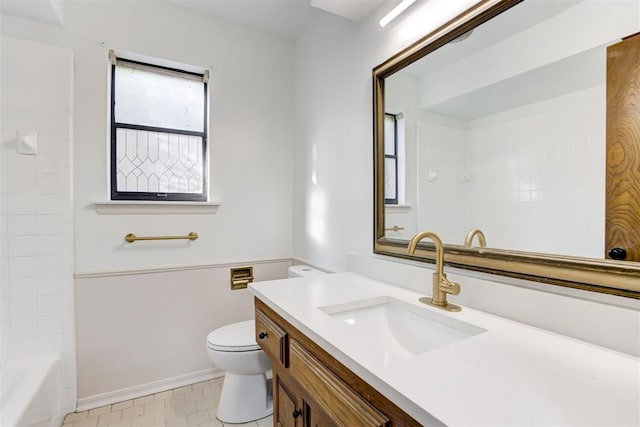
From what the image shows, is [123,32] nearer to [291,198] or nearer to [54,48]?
[54,48]

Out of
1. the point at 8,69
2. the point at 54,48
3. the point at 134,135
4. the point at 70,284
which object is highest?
the point at 54,48

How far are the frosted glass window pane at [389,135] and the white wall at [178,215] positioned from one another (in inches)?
43.8

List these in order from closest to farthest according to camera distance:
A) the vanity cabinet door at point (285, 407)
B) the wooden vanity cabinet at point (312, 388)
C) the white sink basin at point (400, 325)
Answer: the wooden vanity cabinet at point (312, 388) → the white sink basin at point (400, 325) → the vanity cabinet door at point (285, 407)

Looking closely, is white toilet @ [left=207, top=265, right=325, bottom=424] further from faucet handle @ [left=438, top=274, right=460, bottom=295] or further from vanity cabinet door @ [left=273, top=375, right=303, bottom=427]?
faucet handle @ [left=438, top=274, right=460, bottom=295]

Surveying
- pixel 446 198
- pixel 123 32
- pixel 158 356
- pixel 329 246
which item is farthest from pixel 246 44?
pixel 158 356

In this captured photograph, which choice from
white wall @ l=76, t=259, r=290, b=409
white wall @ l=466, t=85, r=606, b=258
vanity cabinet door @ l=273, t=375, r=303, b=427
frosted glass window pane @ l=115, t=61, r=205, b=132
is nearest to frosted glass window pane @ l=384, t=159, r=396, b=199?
white wall @ l=466, t=85, r=606, b=258

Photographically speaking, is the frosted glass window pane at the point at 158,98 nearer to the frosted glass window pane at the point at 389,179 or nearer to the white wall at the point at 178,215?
the white wall at the point at 178,215

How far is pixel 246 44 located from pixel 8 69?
137 cm


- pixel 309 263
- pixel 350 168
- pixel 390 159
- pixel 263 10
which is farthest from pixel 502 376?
pixel 263 10

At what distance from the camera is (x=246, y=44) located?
7.50 feet

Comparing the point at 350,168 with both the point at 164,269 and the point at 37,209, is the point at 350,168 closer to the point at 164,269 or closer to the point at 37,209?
the point at 164,269

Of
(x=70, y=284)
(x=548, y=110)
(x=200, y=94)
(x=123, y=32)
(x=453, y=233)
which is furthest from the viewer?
(x=200, y=94)

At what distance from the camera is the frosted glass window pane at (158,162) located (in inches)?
78.5

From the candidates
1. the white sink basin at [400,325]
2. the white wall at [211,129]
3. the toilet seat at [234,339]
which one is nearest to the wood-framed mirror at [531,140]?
the white sink basin at [400,325]
